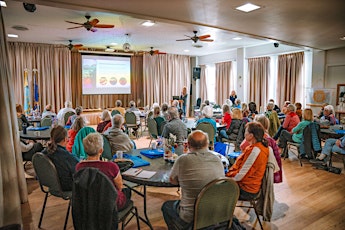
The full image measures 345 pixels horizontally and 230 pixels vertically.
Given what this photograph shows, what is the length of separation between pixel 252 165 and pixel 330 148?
3376 millimetres

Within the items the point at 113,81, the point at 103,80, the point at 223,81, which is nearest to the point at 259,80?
the point at 223,81

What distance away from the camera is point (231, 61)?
11797 mm

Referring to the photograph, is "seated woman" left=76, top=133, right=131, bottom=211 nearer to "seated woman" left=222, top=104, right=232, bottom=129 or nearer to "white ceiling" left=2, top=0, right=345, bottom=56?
"white ceiling" left=2, top=0, right=345, bottom=56

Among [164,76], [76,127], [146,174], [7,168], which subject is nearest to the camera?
[146,174]

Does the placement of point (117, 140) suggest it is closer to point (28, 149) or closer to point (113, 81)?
point (28, 149)

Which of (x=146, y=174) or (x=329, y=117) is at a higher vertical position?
(x=329, y=117)

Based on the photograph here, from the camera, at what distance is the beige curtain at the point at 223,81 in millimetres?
12000

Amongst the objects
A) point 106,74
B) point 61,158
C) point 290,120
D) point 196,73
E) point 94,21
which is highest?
point 94,21

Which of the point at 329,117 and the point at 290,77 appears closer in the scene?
the point at 329,117

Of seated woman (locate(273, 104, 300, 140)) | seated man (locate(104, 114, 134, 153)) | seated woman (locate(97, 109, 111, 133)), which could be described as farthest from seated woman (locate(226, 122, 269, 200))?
seated woman (locate(273, 104, 300, 140))

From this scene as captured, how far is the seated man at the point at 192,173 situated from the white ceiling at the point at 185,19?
2529 millimetres

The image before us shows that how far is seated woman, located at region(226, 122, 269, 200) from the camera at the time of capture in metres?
2.59

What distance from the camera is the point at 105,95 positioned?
11.9 meters

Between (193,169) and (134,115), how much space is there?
575cm
